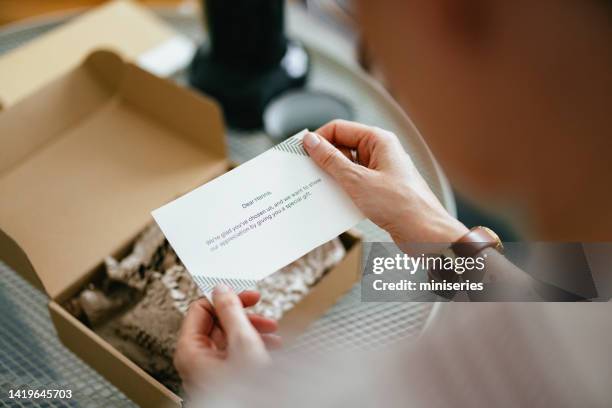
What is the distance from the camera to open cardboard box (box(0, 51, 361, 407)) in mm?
841

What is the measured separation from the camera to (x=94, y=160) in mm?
1003

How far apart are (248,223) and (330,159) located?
126 mm

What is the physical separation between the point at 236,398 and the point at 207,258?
0.16 meters

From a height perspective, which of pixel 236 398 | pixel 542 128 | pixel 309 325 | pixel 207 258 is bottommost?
pixel 309 325

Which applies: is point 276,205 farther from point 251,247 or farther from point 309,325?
point 309,325

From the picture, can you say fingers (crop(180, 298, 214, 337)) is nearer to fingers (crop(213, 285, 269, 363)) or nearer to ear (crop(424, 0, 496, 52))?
fingers (crop(213, 285, 269, 363))

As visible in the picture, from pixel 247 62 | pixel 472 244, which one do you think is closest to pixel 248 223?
pixel 472 244

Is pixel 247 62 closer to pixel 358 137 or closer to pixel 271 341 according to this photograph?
pixel 358 137

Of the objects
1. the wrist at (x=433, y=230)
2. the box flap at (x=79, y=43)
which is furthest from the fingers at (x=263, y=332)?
the box flap at (x=79, y=43)

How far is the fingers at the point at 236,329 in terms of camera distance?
654 mm

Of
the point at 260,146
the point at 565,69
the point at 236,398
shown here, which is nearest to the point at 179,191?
the point at 260,146

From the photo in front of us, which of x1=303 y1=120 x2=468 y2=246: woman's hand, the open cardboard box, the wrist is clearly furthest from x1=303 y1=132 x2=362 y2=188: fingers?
the open cardboard box

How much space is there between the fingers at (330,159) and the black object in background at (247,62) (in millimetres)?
473

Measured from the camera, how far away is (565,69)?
42 centimetres
